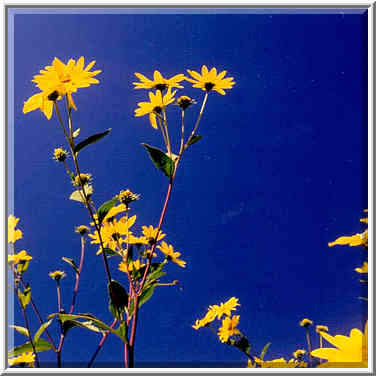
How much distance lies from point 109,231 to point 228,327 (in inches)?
16.7

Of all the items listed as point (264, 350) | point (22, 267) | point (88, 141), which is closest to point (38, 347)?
point (22, 267)

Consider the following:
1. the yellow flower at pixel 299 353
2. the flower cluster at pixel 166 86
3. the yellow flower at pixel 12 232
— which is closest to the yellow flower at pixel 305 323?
the yellow flower at pixel 299 353

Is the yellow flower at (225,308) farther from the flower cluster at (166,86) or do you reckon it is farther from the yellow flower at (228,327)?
the flower cluster at (166,86)

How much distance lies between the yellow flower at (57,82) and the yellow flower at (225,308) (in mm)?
629

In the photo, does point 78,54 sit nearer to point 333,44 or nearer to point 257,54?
point 257,54

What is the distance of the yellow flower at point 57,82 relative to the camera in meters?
0.69

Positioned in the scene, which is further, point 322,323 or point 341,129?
point 341,129

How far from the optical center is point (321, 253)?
1.03m

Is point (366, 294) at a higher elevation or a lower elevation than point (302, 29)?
lower

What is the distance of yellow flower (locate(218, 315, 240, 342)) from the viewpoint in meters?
0.95

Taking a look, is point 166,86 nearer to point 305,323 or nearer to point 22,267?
point 22,267

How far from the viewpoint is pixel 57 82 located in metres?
0.69

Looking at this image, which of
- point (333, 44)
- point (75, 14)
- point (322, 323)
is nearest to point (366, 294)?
point (322, 323)

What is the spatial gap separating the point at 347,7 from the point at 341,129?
0.36 meters
